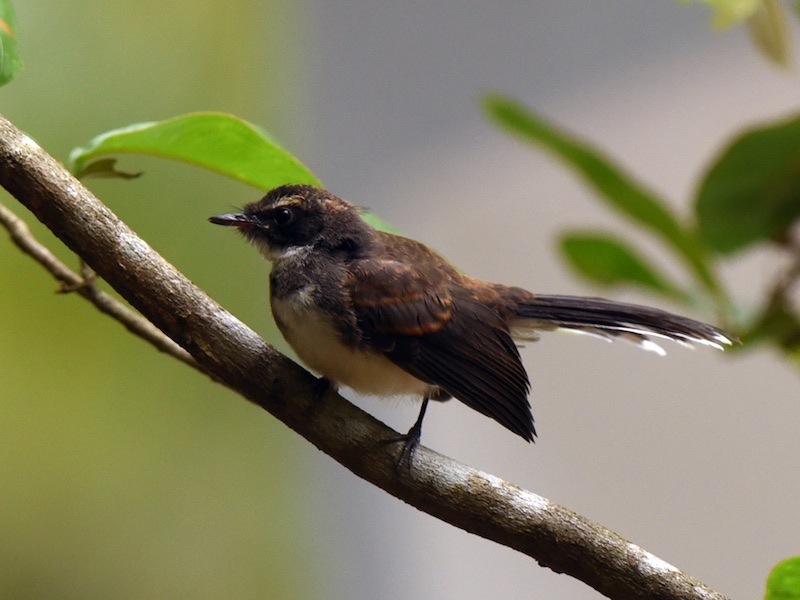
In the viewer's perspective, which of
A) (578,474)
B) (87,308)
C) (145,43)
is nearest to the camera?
(87,308)

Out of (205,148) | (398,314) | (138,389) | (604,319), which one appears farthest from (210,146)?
(138,389)

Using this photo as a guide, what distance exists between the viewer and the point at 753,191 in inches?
67.7

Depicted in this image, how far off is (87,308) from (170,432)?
21.9 inches

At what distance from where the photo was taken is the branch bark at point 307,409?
1.07m

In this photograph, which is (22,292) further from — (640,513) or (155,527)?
(640,513)

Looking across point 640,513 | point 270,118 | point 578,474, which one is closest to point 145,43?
point 270,118

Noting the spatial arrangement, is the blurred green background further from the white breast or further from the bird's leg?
the bird's leg

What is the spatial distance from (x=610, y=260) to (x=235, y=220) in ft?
3.11

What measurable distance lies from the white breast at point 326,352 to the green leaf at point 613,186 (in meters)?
0.68

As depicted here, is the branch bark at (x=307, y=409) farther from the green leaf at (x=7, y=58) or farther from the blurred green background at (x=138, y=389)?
the blurred green background at (x=138, y=389)

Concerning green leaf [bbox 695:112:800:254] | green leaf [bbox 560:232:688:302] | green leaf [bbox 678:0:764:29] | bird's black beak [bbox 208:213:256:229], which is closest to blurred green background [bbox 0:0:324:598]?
bird's black beak [bbox 208:213:256:229]

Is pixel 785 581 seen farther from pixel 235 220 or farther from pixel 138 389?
pixel 138 389

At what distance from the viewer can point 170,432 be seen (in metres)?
3.14

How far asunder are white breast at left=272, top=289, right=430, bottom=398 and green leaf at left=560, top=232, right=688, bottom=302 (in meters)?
0.74
